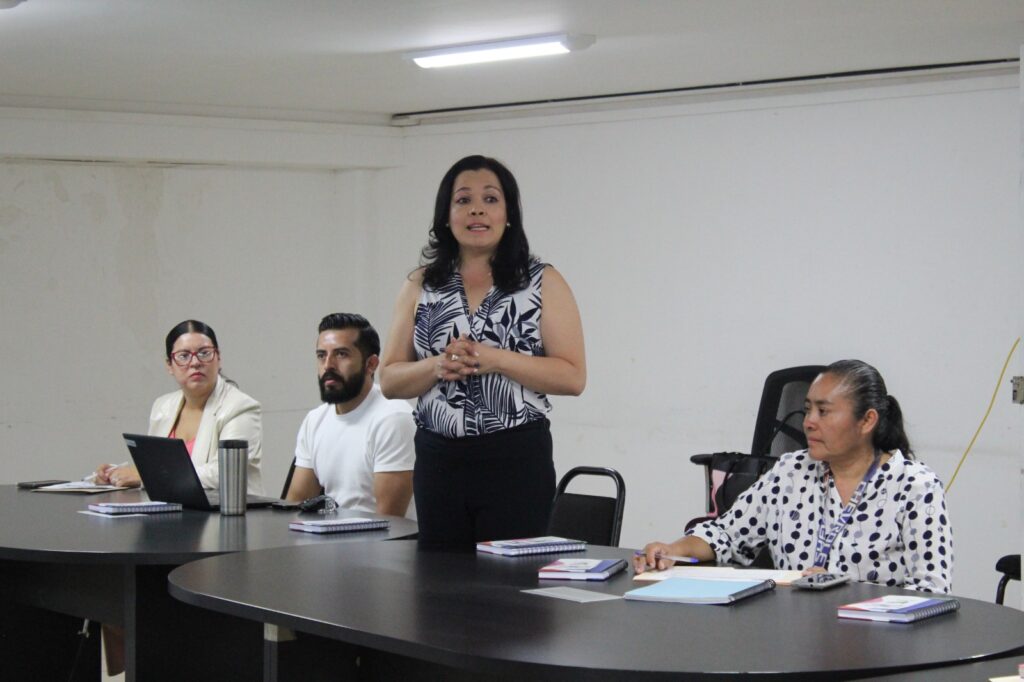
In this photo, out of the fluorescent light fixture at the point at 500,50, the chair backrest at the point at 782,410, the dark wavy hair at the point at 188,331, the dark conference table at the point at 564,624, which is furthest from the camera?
the fluorescent light fixture at the point at 500,50

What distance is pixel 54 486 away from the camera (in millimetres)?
4430

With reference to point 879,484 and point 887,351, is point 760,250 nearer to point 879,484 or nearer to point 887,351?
point 887,351

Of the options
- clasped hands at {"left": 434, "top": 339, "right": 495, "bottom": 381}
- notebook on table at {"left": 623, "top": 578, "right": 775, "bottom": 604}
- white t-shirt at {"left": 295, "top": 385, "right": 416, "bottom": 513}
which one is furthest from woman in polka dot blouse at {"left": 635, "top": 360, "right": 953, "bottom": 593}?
white t-shirt at {"left": 295, "top": 385, "right": 416, "bottom": 513}

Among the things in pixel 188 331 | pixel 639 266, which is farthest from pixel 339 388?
pixel 639 266

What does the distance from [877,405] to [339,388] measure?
1804mm

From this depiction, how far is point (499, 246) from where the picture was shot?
3324mm

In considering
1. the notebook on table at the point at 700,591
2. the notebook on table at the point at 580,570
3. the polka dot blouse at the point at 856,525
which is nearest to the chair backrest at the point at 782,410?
the polka dot blouse at the point at 856,525

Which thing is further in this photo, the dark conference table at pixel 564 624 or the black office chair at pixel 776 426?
the black office chair at pixel 776 426

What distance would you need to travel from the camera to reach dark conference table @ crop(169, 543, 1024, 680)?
187 cm

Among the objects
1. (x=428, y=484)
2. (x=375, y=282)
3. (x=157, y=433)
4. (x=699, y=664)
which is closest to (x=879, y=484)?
(x=428, y=484)

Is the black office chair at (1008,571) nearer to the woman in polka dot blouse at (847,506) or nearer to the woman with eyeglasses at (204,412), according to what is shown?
the woman in polka dot blouse at (847,506)

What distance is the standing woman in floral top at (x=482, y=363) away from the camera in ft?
10.2

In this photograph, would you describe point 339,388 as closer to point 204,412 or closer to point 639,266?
point 204,412

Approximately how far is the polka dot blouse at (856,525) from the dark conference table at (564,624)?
1.35 ft
